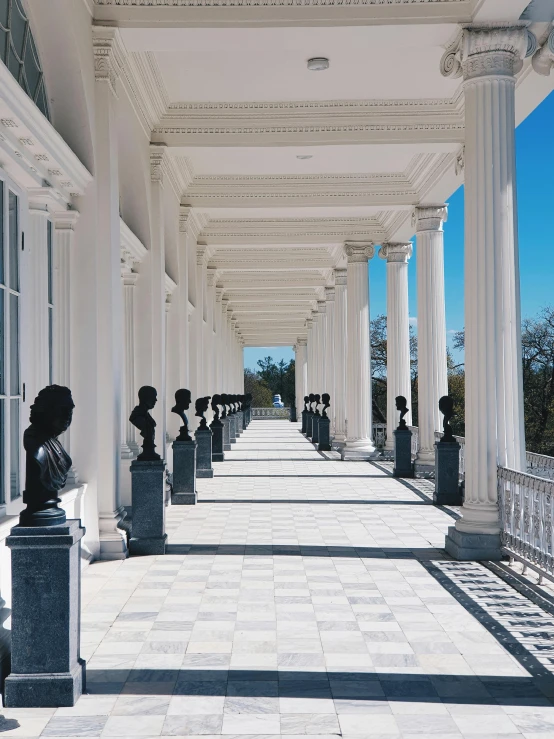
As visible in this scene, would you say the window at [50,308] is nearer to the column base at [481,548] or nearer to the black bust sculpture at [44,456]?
the black bust sculpture at [44,456]

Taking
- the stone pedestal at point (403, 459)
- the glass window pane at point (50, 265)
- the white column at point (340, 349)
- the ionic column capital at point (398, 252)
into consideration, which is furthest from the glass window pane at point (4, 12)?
the white column at point (340, 349)

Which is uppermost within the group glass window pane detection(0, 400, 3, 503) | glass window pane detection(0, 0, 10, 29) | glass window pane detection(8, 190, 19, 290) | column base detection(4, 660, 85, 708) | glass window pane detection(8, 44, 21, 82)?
glass window pane detection(0, 0, 10, 29)

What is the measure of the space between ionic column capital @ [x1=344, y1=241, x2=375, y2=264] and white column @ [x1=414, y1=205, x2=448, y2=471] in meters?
4.59

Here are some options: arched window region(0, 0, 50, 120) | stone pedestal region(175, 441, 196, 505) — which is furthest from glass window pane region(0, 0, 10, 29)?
stone pedestal region(175, 441, 196, 505)

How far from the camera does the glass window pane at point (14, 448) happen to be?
679 cm

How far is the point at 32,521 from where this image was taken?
474cm

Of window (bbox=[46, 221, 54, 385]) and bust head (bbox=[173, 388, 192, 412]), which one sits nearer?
window (bbox=[46, 221, 54, 385])

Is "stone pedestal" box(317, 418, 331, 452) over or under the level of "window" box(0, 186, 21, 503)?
under

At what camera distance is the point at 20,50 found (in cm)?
732

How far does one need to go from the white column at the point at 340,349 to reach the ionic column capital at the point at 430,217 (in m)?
8.57

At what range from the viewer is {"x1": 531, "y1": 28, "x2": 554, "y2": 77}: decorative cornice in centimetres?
881

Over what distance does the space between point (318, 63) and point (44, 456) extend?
792 cm

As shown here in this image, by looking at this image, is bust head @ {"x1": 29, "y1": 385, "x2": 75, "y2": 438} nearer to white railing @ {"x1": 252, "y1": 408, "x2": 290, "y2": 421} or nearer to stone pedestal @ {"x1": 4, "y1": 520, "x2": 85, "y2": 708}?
stone pedestal @ {"x1": 4, "y1": 520, "x2": 85, "y2": 708}

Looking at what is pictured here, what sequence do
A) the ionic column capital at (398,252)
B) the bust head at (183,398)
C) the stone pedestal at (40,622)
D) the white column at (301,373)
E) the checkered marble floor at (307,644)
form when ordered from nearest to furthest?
the checkered marble floor at (307,644), the stone pedestal at (40,622), the bust head at (183,398), the ionic column capital at (398,252), the white column at (301,373)
